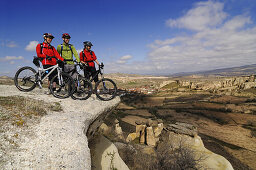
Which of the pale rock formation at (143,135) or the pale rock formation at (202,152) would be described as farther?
the pale rock formation at (143,135)

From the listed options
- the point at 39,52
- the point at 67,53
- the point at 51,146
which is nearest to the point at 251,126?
the point at 67,53

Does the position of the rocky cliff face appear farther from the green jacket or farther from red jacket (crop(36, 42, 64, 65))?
red jacket (crop(36, 42, 64, 65))

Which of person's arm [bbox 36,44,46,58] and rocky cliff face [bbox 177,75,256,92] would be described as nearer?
person's arm [bbox 36,44,46,58]

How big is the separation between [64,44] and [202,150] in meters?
12.2

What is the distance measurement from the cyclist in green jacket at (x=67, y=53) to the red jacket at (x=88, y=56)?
17.7 inches

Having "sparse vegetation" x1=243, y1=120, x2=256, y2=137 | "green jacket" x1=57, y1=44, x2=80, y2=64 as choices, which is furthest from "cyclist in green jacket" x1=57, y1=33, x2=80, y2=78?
"sparse vegetation" x1=243, y1=120, x2=256, y2=137

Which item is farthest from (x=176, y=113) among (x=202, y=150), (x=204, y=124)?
(x=202, y=150)

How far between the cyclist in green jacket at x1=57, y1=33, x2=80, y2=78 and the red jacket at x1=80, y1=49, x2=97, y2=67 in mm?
449

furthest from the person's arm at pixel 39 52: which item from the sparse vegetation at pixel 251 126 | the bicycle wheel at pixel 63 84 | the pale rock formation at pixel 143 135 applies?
the sparse vegetation at pixel 251 126

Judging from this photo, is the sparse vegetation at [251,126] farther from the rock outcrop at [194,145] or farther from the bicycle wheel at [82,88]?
the bicycle wheel at [82,88]

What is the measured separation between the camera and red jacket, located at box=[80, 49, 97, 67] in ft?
21.3

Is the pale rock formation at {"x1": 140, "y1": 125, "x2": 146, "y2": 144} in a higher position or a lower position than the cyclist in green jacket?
lower

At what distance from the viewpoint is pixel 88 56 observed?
21.3 ft

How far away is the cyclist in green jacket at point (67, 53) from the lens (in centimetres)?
594
